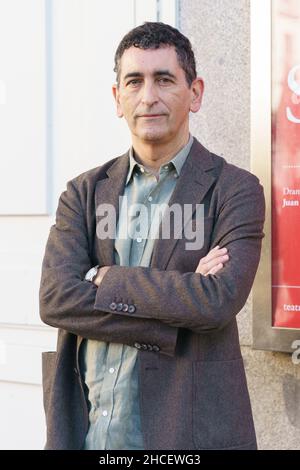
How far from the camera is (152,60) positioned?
2.42m

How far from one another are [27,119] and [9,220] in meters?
0.50

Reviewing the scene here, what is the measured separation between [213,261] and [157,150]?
0.41 metres

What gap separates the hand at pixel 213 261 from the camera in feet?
7.55

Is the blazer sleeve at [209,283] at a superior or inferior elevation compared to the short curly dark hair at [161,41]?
inferior

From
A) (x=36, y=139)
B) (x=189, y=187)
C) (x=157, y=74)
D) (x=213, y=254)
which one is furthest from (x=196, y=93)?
(x=36, y=139)

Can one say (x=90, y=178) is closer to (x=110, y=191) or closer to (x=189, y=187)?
(x=110, y=191)

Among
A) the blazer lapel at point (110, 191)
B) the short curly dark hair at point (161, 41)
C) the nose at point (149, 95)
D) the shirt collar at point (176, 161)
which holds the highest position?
the short curly dark hair at point (161, 41)

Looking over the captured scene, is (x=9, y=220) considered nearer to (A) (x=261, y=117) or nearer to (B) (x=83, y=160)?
(B) (x=83, y=160)

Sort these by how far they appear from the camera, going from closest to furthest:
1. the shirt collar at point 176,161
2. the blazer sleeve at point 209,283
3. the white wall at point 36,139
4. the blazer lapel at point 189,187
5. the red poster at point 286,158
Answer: the blazer sleeve at point 209,283 < the blazer lapel at point 189,187 < the shirt collar at point 176,161 < the red poster at point 286,158 < the white wall at point 36,139

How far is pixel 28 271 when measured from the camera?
381 centimetres

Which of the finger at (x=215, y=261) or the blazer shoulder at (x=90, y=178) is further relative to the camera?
the blazer shoulder at (x=90, y=178)

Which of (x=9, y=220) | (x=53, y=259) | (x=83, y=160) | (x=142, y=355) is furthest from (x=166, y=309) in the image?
(x=9, y=220)

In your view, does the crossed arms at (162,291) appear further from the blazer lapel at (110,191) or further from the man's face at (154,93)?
the man's face at (154,93)

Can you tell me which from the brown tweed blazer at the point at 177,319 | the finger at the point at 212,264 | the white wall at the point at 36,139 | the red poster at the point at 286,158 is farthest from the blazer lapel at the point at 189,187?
the white wall at the point at 36,139
